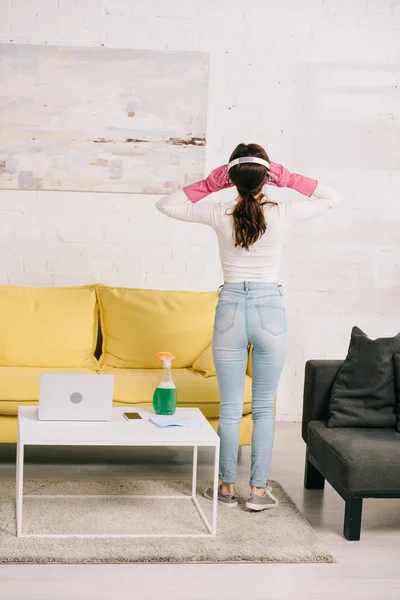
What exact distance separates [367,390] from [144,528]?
3.62 feet

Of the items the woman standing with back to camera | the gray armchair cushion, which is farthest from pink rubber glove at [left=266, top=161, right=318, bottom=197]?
the gray armchair cushion

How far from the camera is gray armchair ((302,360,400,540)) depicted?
317cm

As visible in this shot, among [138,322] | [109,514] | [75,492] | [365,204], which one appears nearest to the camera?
[109,514]

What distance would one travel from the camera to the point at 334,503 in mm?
3662

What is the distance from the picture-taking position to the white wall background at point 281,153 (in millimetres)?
5035

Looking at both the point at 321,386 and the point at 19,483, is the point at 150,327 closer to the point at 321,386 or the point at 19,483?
the point at 321,386

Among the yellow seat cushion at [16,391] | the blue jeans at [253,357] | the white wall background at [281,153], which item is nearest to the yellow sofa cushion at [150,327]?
the yellow seat cushion at [16,391]

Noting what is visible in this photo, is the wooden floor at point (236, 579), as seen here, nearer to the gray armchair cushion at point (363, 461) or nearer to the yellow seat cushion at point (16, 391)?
the gray armchair cushion at point (363, 461)

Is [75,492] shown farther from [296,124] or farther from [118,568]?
[296,124]

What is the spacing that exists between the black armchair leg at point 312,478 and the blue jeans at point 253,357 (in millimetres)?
409

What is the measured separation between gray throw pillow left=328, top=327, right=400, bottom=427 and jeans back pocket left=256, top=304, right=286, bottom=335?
46 centimetres

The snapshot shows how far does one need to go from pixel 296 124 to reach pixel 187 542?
294 cm

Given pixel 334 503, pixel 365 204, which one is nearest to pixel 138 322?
pixel 334 503

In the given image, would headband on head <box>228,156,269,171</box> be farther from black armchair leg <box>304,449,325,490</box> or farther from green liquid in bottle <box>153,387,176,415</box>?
black armchair leg <box>304,449,325,490</box>
